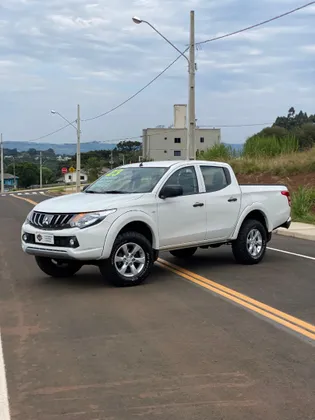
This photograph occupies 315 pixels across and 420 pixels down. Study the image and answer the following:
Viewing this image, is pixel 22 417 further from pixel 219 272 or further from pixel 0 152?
pixel 0 152

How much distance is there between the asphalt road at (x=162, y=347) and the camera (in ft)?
14.1

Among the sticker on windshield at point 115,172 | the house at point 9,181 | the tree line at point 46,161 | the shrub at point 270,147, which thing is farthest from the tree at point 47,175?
the sticker on windshield at point 115,172

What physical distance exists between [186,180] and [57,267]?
102 inches

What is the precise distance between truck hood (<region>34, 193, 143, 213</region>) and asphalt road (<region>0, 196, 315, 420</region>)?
1183 mm

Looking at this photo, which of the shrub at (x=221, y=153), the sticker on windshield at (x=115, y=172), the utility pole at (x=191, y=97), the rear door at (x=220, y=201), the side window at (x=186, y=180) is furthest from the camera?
the shrub at (x=221, y=153)

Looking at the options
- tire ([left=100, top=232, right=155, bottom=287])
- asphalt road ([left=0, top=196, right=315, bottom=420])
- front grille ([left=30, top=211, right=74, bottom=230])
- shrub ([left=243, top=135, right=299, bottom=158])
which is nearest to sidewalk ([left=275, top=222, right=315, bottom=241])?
asphalt road ([left=0, top=196, right=315, bottom=420])

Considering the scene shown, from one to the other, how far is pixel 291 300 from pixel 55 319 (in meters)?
3.15

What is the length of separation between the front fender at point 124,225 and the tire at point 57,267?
3.79 ft

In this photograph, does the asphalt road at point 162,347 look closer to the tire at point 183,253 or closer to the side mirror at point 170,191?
the side mirror at point 170,191

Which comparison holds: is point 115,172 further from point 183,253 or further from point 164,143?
point 164,143

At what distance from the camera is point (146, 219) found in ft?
28.3

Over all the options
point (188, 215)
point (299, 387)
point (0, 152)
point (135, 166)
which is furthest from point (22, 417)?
point (0, 152)

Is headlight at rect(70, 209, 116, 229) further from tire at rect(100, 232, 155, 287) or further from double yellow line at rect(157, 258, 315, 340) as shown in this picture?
double yellow line at rect(157, 258, 315, 340)

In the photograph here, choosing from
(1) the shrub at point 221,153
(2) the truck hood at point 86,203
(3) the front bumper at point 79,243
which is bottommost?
(3) the front bumper at point 79,243
